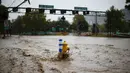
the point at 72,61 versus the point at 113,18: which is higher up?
the point at 113,18

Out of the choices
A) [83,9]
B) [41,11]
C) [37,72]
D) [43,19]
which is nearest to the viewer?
[37,72]

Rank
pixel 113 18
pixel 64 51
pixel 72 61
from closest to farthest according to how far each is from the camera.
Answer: pixel 72 61 < pixel 64 51 < pixel 113 18

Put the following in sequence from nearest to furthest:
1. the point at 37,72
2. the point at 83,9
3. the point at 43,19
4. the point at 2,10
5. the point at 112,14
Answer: the point at 37,72 < the point at 2,10 < the point at 83,9 < the point at 112,14 < the point at 43,19

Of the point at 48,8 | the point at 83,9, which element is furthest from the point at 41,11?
the point at 83,9

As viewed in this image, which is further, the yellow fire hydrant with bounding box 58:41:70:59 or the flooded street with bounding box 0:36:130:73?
the yellow fire hydrant with bounding box 58:41:70:59

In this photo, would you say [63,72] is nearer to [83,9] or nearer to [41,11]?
[41,11]

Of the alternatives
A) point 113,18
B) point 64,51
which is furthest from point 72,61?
point 113,18

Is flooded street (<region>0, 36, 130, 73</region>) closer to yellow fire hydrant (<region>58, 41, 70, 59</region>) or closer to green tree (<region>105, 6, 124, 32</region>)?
yellow fire hydrant (<region>58, 41, 70, 59</region>)

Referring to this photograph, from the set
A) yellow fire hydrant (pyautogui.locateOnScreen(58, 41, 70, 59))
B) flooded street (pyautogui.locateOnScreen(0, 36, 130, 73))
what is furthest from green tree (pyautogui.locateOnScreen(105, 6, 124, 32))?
yellow fire hydrant (pyautogui.locateOnScreen(58, 41, 70, 59))

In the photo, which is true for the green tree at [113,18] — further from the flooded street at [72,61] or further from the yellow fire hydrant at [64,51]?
the yellow fire hydrant at [64,51]

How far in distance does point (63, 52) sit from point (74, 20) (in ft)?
370

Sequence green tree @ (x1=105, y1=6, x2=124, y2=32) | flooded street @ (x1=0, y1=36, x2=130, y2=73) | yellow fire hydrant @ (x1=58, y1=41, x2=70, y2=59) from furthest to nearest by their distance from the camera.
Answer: green tree @ (x1=105, y1=6, x2=124, y2=32)
yellow fire hydrant @ (x1=58, y1=41, x2=70, y2=59)
flooded street @ (x1=0, y1=36, x2=130, y2=73)

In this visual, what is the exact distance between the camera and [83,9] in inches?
2178

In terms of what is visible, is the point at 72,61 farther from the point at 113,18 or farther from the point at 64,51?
the point at 113,18
